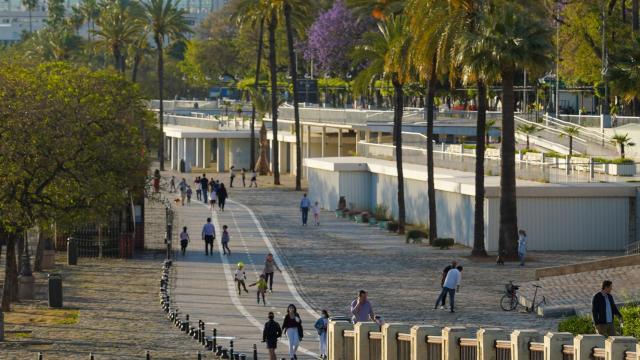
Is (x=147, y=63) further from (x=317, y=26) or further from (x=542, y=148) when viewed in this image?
(x=542, y=148)

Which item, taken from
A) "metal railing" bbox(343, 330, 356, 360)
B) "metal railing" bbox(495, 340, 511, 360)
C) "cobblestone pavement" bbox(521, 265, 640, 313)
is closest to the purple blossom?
"cobblestone pavement" bbox(521, 265, 640, 313)

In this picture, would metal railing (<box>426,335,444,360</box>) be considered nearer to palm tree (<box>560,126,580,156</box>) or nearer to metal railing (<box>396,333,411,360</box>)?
metal railing (<box>396,333,411,360</box>)

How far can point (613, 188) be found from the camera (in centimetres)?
5197

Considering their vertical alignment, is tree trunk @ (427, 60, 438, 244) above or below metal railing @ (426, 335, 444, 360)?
above

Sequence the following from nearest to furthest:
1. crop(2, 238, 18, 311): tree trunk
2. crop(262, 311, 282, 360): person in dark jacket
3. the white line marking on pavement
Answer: crop(262, 311, 282, 360): person in dark jacket, the white line marking on pavement, crop(2, 238, 18, 311): tree trunk

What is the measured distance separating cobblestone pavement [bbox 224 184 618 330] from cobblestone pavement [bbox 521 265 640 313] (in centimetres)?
115

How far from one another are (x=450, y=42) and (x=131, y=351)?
2018 cm

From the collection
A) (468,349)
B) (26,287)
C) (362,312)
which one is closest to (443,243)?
(26,287)

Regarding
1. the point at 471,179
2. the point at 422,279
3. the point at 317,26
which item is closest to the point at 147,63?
the point at 317,26

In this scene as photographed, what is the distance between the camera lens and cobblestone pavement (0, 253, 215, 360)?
111 ft

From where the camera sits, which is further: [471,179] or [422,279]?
[471,179]

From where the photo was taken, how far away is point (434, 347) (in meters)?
26.3

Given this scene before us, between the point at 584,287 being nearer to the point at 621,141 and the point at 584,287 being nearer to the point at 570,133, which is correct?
the point at 621,141

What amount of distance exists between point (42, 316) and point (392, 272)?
11840 mm
